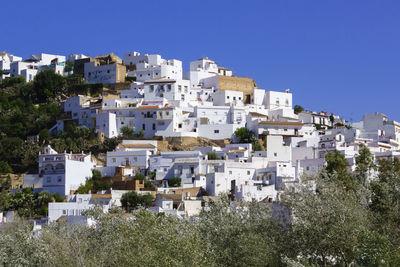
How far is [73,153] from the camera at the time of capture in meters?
63.4

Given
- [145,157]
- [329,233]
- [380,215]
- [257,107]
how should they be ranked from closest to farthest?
[329,233] < [380,215] < [145,157] < [257,107]

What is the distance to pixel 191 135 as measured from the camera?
221 feet

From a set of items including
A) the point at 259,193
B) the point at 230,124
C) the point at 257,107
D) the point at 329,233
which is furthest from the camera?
the point at 257,107

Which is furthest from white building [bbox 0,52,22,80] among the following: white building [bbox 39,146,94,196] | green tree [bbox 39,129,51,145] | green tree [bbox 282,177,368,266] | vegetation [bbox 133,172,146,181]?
green tree [bbox 282,177,368,266]

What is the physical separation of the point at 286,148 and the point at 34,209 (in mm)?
22265

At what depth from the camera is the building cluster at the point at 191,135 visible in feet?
185

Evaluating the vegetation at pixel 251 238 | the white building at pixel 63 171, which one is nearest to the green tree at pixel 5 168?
the white building at pixel 63 171

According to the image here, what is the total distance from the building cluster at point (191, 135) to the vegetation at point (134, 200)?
0.74 metres

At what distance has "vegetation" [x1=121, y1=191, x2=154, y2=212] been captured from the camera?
52906mm

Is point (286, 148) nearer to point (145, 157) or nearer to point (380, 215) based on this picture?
point (145, 157)

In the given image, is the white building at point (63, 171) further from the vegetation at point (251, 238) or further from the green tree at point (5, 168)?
the vegetation at point (251, 238)

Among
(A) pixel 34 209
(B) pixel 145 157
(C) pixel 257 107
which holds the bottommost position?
(A) pixel 34 209

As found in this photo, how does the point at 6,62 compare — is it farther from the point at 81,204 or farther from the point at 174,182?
the point at 81,204

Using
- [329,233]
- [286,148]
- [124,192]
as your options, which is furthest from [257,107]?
[329,233]
